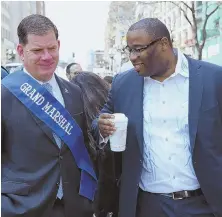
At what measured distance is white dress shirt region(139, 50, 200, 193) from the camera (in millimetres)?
2719

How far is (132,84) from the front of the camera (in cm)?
296

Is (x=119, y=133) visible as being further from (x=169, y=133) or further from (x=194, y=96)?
(x=194, y=96)

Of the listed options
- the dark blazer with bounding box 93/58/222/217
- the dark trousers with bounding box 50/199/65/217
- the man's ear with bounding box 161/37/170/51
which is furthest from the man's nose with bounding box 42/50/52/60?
the dark trousers with bounding box 50/199/65/217

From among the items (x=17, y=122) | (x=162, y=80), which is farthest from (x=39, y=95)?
(x=162, y=80)

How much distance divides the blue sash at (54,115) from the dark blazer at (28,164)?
0.18 feet

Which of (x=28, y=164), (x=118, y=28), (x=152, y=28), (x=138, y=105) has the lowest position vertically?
(x=118, y=28)

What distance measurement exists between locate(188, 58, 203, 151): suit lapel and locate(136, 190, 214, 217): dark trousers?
38 cm

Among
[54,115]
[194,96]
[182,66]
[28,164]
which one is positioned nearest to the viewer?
[28,164]

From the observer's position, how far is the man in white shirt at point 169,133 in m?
2.71

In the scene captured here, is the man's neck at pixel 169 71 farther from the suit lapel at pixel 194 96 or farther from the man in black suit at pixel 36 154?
the man in black suit at pixel 36 154

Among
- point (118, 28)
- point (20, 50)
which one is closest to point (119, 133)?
point (20, 50)

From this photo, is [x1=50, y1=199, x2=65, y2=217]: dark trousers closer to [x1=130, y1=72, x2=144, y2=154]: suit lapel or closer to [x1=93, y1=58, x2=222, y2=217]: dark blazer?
[x1=93, y1=58, x2=222, y2=217]: dark blazer

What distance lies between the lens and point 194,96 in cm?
276

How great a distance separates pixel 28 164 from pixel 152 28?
1.23m
